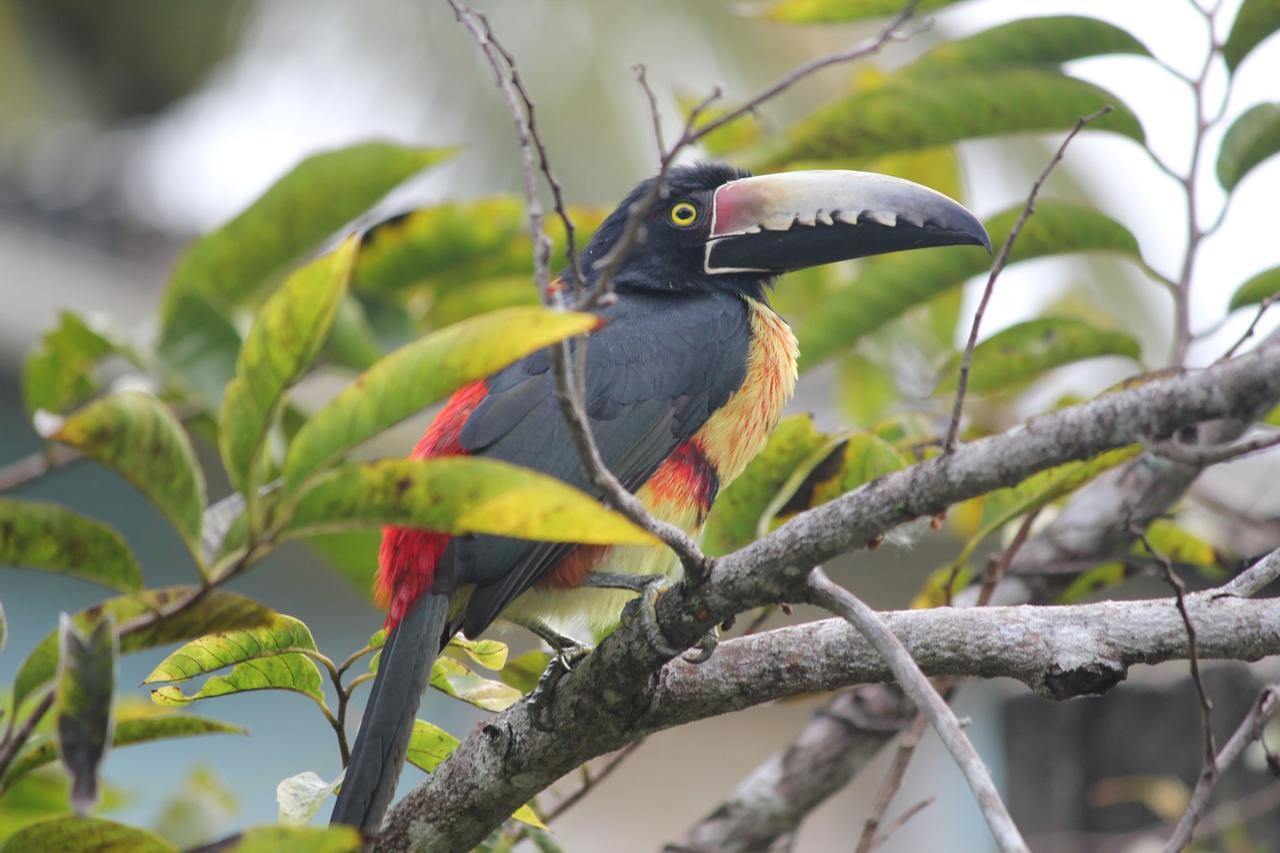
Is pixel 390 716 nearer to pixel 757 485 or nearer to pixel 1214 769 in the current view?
pixel 757 485

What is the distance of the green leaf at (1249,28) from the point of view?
2.92m

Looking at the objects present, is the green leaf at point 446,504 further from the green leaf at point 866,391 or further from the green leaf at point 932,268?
the green leaf at point 866,391

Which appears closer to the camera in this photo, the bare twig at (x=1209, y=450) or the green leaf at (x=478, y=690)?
the bare twig at (x=1209, y=450)

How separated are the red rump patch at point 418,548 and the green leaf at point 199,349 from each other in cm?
49

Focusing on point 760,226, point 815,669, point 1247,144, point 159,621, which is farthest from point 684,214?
point 159,621

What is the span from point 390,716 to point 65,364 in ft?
4.74

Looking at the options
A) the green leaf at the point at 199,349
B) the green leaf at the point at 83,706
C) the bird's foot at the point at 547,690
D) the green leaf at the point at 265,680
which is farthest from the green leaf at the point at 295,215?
the green leaf at the point at 83,706

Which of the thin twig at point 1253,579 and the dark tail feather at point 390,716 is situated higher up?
the thin twig at point 1253,579

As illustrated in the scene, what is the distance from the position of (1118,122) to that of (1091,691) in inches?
63.2

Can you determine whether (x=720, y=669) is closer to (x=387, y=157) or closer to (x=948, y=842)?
(x=387, y=157)

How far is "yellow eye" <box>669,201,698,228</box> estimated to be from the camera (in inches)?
135

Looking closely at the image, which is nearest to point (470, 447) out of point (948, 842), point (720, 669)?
point (720, 669)

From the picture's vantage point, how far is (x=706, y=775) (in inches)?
356

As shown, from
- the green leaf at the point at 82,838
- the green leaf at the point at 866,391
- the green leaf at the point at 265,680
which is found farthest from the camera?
the green leaf at the point at 866,391
